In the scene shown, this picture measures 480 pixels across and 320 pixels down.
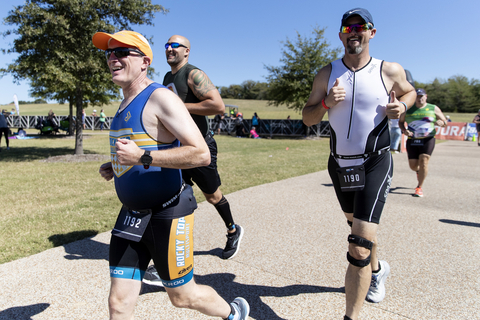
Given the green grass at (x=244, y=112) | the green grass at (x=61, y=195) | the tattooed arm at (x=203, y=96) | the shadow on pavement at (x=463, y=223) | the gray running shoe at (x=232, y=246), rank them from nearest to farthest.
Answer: the tattooed arm at (x=203, y=96), the gray running shoe at (x=232, y=246), the green grass at (x=61, y=195), the shadow on pavement at (x=463, y=223), the green grass at (x=244, y=112)

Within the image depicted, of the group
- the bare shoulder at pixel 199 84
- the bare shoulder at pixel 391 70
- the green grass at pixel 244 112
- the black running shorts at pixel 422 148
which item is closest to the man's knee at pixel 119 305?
the bare shoulder at pixel 199 84

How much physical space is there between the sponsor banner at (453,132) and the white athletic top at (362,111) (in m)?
28.0

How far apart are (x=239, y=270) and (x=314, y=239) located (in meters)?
1.27

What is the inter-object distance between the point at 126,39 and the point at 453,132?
30.5m

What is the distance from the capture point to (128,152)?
167 cm

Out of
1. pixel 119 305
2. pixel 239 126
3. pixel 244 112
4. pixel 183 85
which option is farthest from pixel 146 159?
pixel 244 112

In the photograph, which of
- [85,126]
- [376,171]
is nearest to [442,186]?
[376,171]

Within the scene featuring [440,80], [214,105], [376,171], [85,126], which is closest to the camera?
[376,171]

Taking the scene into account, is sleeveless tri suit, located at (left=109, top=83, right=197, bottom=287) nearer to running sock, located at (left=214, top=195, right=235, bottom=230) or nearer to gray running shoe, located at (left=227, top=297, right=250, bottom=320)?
gray running shoe, located at (left=227, top=297, right=250, bottom=320)

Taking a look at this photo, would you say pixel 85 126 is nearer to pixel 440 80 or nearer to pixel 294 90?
pixel 294 90

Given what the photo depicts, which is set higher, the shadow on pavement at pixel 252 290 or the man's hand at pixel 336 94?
the man's hand at pixel 336 94

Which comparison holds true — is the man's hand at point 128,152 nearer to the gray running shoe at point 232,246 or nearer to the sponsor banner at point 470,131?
the gray running shoe at point 232,246

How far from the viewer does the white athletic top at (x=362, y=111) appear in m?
2.46

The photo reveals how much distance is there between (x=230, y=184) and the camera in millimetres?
7422
